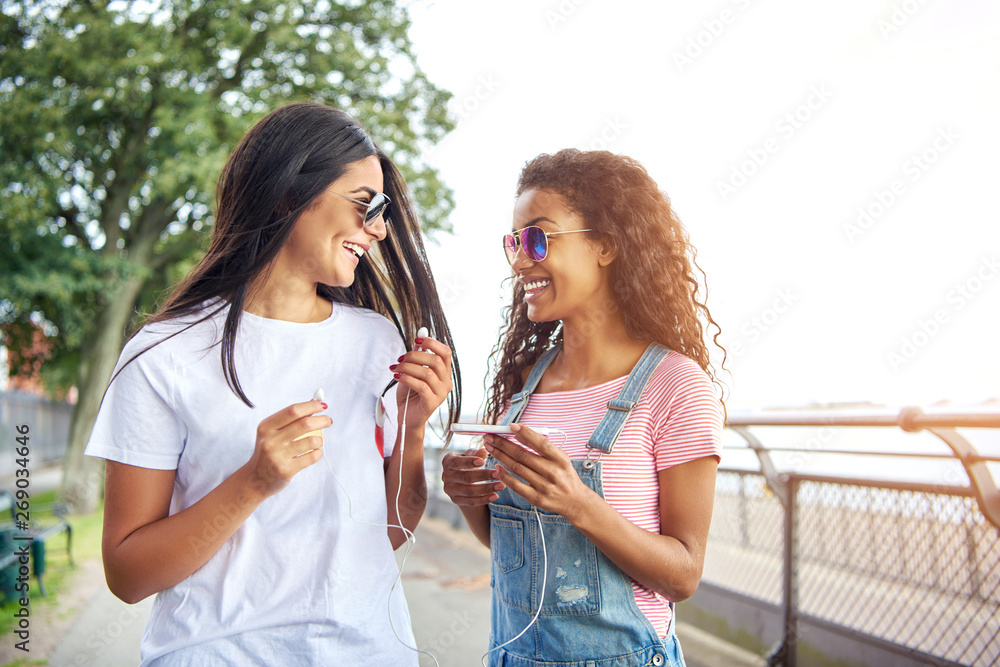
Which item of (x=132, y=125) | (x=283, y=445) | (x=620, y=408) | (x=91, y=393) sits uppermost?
(x=132, y=125)

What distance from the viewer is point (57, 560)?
→ 7539 millimetres

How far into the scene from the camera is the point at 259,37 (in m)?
10.7

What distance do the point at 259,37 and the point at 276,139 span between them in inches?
399

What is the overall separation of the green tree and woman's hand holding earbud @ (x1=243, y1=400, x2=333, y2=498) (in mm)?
7148

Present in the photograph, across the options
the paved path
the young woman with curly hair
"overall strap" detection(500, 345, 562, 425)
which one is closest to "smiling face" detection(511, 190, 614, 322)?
the young woman with curly hair

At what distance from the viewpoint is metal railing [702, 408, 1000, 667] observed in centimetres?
284

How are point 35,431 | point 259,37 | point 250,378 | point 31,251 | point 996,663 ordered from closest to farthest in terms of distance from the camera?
point 250,378
point 996,663
point 31,251
point 259,37
point 35,431

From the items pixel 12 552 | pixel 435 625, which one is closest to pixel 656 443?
pixel 435 625

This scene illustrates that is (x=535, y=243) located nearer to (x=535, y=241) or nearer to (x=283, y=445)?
(x=535, y=241)

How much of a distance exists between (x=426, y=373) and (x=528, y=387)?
1.79ft

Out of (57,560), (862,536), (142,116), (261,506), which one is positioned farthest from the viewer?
(142,116)

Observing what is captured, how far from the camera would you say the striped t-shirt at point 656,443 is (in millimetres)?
1726

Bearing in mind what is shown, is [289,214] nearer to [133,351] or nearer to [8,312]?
[133,351]

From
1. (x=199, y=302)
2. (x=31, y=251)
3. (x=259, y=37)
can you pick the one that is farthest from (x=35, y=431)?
(x=199, y=302)
